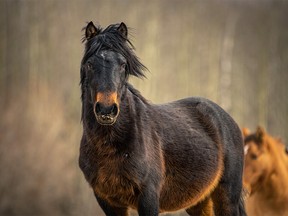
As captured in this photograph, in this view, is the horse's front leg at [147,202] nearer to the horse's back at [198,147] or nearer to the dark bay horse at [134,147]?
the dark bay horse at [134,147]

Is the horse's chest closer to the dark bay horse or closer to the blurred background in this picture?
the dark bay horse

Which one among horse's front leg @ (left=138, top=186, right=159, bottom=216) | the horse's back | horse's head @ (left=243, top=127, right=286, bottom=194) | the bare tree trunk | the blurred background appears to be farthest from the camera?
the bare tree trunk

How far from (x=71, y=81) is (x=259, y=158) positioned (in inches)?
361

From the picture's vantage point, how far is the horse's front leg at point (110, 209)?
5336 mm

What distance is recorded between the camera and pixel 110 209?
535 centimetres

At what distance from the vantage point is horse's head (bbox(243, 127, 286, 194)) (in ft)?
31.6

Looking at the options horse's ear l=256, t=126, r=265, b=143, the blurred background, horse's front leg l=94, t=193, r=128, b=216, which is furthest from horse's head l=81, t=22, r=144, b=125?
the blurred background

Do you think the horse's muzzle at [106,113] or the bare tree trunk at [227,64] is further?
the bare tree trunk at [227,64]

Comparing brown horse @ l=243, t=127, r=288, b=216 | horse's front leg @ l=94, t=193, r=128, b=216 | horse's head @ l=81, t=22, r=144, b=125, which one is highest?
horse's head @ l=81, t=22, r=144, b=125

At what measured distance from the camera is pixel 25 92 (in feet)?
61.2

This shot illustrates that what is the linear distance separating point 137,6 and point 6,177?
5.80 m

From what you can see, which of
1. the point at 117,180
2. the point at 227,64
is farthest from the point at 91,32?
the point at 227,64

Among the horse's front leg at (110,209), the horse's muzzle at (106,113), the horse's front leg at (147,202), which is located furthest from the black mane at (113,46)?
the horse's front leg at (110,209)

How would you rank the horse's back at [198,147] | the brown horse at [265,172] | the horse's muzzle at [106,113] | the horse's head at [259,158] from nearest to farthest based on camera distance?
the horse's muzzle at [106,113] < the horse's back at [198,147] < the brown horse at [265,172] < the horse's head at [259,158]
